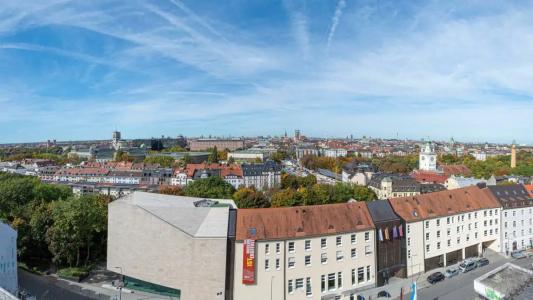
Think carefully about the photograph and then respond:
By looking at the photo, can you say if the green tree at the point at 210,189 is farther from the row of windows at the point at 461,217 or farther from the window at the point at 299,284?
the row of windows at the point at 461,217

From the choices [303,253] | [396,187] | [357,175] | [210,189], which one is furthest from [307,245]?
[357,175]

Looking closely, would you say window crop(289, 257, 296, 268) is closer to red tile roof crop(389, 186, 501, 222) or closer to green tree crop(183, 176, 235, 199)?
red tile roof crop(389, 186, 501, 222)

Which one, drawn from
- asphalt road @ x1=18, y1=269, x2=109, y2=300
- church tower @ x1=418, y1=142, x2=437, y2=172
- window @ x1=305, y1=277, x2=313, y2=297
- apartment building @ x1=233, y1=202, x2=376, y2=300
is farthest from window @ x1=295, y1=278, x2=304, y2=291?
church tower @ x1=418, y1=142, x2=437, y2=172

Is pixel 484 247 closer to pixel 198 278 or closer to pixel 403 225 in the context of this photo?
pixel 403 225

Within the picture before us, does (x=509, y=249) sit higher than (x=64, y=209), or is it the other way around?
(x=64, y=209)

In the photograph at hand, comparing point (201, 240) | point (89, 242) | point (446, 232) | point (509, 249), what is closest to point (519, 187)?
point (509, 249)

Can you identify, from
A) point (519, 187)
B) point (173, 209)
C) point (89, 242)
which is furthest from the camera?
point (519, 187)

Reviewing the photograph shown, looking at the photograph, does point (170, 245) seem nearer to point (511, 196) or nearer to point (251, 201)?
point (251, 201)
